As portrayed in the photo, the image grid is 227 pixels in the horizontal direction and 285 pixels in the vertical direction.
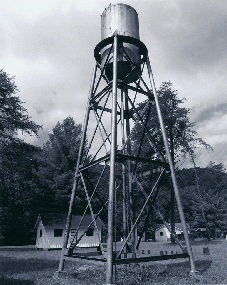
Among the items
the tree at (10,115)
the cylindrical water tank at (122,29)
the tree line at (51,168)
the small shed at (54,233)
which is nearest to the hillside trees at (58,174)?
the tree line at (51,168)

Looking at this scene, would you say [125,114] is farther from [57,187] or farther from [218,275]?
[57,187]

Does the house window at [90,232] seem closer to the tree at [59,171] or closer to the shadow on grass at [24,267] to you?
the tree at [59,171]

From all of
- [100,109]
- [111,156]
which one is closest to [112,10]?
[100,109]

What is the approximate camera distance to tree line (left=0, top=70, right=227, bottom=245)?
23.0 metres

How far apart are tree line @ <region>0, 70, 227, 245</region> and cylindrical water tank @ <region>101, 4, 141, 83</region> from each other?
540 inches

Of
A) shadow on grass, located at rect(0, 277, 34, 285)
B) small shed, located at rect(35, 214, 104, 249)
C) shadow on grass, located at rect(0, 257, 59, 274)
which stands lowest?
shadow on grass, located at rect(0, 277, 34, 285)

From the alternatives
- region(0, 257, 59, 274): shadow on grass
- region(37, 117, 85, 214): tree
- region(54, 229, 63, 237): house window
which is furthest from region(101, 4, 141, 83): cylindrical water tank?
region(37, 117, 85, 214): tree

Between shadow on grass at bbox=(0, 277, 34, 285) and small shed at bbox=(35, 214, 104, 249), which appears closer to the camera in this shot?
shadow on grass at bbox=(0, 277, 34, 285)

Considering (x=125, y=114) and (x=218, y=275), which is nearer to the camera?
(x=218, y=275)

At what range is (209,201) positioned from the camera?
42781 mm

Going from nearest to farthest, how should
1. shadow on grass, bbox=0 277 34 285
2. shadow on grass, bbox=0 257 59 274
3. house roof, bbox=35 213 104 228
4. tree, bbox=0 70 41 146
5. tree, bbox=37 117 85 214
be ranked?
1. shadow on grass, bbox=0 277 34 285
2. shadow on grass, bbox=0 257 59 274
3. tree, bbox=0 70 41 146
4. house roof, bbox=35 213 104 228
5. tree, bbox=37 117 85 214

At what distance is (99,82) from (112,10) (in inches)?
116

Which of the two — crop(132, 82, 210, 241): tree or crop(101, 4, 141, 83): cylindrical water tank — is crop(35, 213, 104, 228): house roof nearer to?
crop(132, 82, 210, 241): tree

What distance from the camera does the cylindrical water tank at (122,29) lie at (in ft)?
35.8
